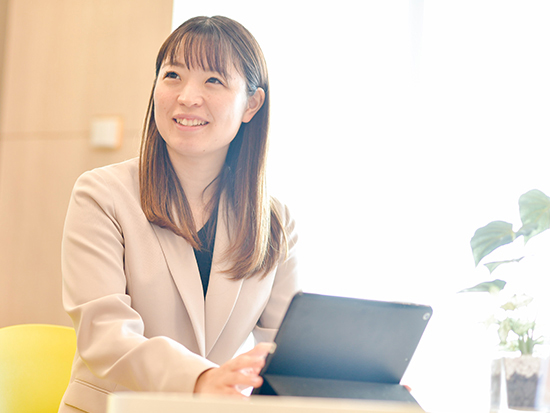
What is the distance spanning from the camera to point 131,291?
4.74 ft

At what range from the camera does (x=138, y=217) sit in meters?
1.49

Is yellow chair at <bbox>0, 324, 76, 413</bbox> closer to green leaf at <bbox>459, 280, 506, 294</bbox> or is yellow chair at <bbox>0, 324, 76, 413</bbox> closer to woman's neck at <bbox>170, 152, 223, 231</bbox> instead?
woman's neck at <bbox>170, 152, 223, 231</bbox>

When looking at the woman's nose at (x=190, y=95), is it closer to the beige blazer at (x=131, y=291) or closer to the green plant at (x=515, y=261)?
the beige blazer at (x=131, y=291)

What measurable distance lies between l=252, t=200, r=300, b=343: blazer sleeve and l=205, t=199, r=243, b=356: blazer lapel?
169 mm

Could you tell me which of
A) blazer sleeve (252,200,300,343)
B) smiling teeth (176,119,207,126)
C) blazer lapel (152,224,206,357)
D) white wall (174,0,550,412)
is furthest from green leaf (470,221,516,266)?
white wall (174,0,550,412)

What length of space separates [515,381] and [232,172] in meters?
1.03

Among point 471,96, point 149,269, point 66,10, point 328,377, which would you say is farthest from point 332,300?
point 66,10

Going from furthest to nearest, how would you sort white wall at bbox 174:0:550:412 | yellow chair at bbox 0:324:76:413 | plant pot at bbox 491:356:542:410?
white wall at bbox 174:0:550:412
yellow chair at bbox 0:324:76:413
plant pot at bbox 491:356:542:410

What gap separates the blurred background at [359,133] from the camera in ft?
7.30

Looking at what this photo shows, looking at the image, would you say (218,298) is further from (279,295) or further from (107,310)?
(107,310)

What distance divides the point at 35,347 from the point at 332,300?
124 cm

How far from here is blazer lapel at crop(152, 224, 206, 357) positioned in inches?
57.7

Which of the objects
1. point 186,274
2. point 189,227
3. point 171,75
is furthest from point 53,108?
point 186,274

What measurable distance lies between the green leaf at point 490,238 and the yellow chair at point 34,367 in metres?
1.26
